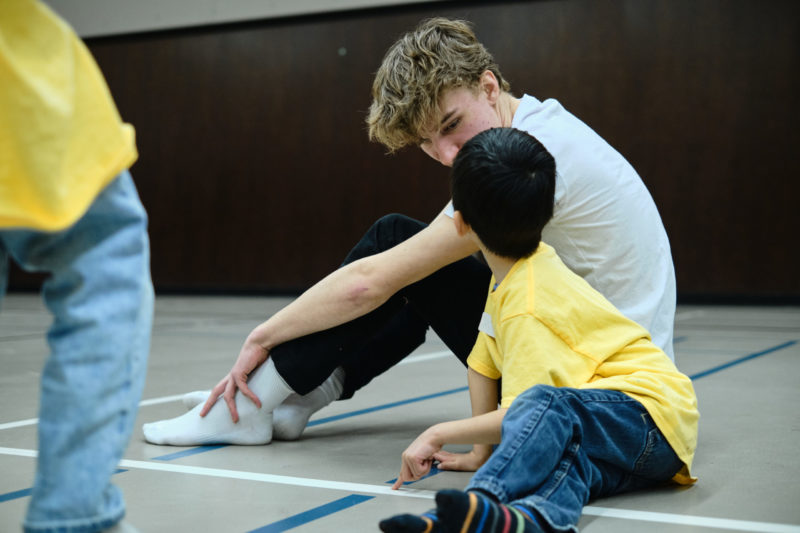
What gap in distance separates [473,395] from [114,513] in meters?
0.65

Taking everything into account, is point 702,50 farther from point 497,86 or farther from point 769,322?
point 497,86

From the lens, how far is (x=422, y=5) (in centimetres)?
627

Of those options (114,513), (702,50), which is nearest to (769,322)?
(702,50)

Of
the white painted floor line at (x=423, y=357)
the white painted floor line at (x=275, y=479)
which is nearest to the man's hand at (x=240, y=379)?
the white painted floor line at (x=275, y=479)

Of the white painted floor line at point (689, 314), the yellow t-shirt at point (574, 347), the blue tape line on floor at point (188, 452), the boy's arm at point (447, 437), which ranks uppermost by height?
the yellow t-shirt at point (574, 347)

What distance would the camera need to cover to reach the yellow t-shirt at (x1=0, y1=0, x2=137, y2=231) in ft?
2.42

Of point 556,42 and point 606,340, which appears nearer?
point 606,340

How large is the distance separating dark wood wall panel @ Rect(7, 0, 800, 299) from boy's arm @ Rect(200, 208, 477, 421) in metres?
3.83

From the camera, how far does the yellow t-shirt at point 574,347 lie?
116 centimetres

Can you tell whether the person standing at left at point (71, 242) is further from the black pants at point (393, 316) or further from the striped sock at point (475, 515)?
the black pants at point (393, 316)

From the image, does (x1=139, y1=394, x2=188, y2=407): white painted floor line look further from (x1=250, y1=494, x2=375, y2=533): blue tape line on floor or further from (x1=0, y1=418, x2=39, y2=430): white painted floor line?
(x1=250, y1=494, x2=375, y2=533): blue tape line on floor

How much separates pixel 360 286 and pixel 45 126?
79 cm

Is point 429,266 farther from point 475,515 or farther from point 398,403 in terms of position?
point 398,403

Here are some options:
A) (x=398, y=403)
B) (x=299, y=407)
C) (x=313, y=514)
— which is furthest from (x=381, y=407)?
(x=313, y=514)
